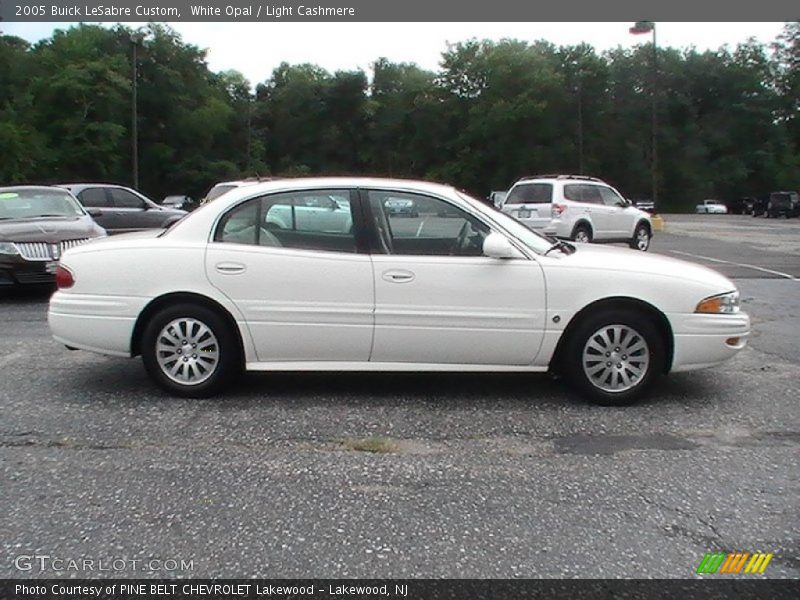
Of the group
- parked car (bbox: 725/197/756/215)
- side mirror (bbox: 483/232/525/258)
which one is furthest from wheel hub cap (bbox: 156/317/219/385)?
parked car (bbox: 725/197/756/215)

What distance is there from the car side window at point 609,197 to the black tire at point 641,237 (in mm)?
809

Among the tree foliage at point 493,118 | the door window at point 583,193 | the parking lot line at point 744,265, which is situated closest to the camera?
the parking lot line at point 744,265

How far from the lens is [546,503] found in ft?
12.5

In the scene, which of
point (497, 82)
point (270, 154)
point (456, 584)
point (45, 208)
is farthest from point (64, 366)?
point (270, 154)

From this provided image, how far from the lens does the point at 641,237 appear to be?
19672mm

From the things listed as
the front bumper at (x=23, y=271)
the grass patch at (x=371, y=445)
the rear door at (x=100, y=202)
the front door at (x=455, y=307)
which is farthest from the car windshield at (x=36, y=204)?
the grass patch at (x=371, y=445)

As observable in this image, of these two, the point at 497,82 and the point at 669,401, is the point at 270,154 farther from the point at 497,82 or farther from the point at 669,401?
the point at 669,401

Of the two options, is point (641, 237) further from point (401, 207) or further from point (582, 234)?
point (401, 207)

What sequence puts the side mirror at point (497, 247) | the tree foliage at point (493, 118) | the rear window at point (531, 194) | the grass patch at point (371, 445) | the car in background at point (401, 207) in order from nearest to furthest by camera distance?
the grass patch at point (371, 445), the side mirror at point (497, 247), the car in background at point (401, 207), the rear window at point (531, 194), the tree foliage at point (493, 118)

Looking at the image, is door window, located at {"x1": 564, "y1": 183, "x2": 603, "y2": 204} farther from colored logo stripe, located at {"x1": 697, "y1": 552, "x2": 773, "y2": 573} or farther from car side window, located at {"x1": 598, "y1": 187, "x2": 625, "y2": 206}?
colored logo stripe, located at {"x1": 697, "y1": 552, "x2": 773, "y2": 573}

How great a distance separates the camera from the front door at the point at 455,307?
5.33 meters

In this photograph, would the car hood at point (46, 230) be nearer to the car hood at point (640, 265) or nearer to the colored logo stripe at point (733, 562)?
the car hood at point (640, 265)

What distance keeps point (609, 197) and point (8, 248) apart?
45.1 ft

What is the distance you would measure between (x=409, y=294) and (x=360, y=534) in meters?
2.15
